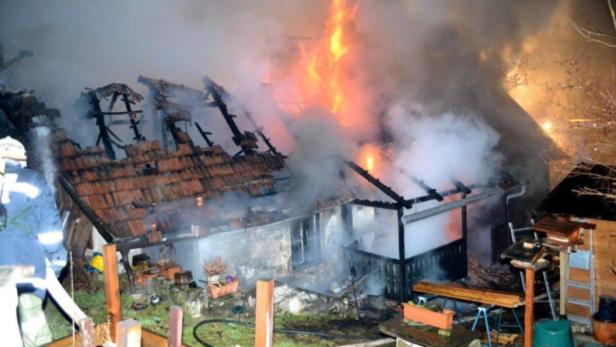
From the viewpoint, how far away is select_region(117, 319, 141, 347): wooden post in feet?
12.0

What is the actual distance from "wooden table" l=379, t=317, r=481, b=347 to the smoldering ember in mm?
33

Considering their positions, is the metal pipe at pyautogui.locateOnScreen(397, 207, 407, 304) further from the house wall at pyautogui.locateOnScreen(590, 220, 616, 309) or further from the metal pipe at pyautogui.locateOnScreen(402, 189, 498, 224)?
the house wall at pyautogui.locateOnScreen(590, 220, 616, 309)

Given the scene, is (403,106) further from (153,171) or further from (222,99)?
(153,171)

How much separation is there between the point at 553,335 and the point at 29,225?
29.7 ft

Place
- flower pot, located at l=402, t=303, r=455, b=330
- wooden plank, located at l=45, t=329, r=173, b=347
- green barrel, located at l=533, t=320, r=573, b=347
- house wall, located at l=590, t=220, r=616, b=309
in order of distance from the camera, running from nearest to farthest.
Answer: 1. wooden plank, located at l=45, t=329, r=173, b=347
2. flower pot, located at l=402, t=303, r=455, b=330
3. green barrel, located at l=533, t=320, r=573, b=347
4. house wall, located at l=590, t=220, r=616, b=309

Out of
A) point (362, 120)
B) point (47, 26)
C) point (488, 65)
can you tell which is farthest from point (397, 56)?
point (47, 26)

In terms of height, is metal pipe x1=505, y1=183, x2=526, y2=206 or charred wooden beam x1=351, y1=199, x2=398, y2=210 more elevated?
charred wooden beam x1=351, y1=199, x2=398, y2=210

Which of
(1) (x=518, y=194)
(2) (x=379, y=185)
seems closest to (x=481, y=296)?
(2) (x=379, y=185)

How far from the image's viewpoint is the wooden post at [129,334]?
3.66 metres

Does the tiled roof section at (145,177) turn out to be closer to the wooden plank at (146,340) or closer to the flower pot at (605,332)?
the wooden plank at (146,340)

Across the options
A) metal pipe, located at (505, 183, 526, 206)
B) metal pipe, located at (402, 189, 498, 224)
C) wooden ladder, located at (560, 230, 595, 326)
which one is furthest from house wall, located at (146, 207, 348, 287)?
metal pipe, located at (505, 183, 526, 206)

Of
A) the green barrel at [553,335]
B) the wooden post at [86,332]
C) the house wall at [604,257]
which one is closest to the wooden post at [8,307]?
the wooden post at [86,332]

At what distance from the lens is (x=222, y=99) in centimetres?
1384

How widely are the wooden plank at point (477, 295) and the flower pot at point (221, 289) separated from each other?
3.85 metres
